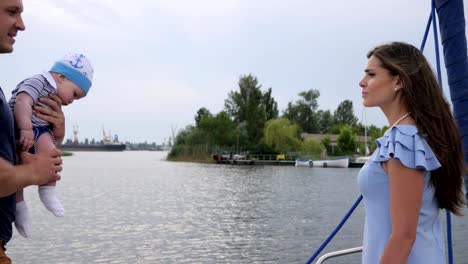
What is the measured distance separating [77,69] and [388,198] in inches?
44.2

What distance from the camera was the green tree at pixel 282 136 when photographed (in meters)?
60.2

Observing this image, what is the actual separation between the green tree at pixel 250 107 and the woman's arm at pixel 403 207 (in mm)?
62542

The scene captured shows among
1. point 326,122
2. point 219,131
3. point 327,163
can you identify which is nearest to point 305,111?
point 326,122

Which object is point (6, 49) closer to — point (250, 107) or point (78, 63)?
point (78, 63)

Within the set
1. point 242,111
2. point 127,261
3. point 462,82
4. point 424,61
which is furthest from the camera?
point 242,111

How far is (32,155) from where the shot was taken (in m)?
1.50

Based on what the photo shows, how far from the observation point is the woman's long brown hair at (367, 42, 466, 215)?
154 centimetres

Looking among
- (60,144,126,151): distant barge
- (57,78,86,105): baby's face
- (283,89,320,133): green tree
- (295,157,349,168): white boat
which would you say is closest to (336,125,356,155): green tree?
(295,157,349,168): white boat

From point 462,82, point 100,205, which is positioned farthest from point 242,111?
point 462,82

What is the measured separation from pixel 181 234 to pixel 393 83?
43.4 feet

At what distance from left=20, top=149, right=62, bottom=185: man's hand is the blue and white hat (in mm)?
324

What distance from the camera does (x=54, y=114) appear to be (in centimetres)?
167

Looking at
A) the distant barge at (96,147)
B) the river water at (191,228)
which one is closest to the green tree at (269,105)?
the river water at (191,228)

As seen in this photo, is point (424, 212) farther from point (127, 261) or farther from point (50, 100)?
point (127, 261)
